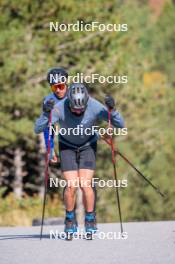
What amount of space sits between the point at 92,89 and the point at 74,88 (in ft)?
104

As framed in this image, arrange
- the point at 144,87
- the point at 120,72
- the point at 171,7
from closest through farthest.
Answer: the point at 120,72 → the point at 144,87 → the point at 171,7

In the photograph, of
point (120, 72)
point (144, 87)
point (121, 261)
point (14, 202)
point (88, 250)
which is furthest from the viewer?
point (144, 87)

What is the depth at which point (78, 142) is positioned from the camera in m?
13.1

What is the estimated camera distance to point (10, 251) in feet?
39.3

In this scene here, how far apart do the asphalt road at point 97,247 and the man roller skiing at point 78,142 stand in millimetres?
368

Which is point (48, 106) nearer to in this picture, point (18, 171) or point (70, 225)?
point (70, 225)

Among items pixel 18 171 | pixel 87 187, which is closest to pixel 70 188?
pixel 87 187

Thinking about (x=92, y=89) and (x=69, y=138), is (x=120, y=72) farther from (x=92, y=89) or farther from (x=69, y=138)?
(x=69, y=138)

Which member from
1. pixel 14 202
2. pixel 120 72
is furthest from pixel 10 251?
pixel 120 72

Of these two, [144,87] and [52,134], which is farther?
[144,87]

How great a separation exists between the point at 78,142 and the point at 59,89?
0.82m

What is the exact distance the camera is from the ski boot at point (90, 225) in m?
13.0

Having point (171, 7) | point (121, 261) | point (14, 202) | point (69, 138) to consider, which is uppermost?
point (171, 7)

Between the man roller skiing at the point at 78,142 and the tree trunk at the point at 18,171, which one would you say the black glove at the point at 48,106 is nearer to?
the man roller skiing at the point at 78,142
